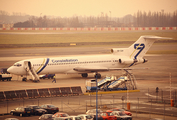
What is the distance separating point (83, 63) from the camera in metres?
54.5

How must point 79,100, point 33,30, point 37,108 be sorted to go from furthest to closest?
point 33,30
point 79,100
point 37,108

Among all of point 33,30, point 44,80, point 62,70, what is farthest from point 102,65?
point 33,30

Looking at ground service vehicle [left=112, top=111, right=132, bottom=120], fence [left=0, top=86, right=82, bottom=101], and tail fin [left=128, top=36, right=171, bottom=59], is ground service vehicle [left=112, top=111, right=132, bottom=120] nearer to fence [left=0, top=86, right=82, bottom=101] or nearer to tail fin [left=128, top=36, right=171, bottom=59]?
fence [left=0, top=86, right=82, bottom=101]

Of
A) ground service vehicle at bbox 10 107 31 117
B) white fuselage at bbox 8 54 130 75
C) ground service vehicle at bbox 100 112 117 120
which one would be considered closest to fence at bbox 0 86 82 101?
ground service vehicle at bbox 10 107 31 117

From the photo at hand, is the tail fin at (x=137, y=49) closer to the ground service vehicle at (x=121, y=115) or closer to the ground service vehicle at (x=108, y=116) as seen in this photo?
the ground service vehicle at (x=121, y=115)

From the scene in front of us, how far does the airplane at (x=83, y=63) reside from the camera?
5194 centimetres

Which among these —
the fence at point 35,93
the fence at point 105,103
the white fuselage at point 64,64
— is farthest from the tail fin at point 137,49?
the fence at point 35,93

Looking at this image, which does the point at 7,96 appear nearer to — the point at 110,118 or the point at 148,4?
the point at 110,118

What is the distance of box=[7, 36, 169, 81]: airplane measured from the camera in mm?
51938

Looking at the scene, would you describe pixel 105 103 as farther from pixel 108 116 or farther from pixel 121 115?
pixel 108 116

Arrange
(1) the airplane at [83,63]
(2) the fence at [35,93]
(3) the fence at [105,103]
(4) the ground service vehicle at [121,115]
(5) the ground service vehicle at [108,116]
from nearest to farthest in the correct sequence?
(5) the ground service vehicle at [108,116]
(4) the ground service vehicle at [121,115]
(3) the fence at [105,103]
(2) the fence at [35,93]
(1) the airplane at [83,63]

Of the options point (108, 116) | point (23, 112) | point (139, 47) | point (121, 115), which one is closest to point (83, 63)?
point (139, 47)

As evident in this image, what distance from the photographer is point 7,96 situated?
3738 cm

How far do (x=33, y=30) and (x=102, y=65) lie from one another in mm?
140884
